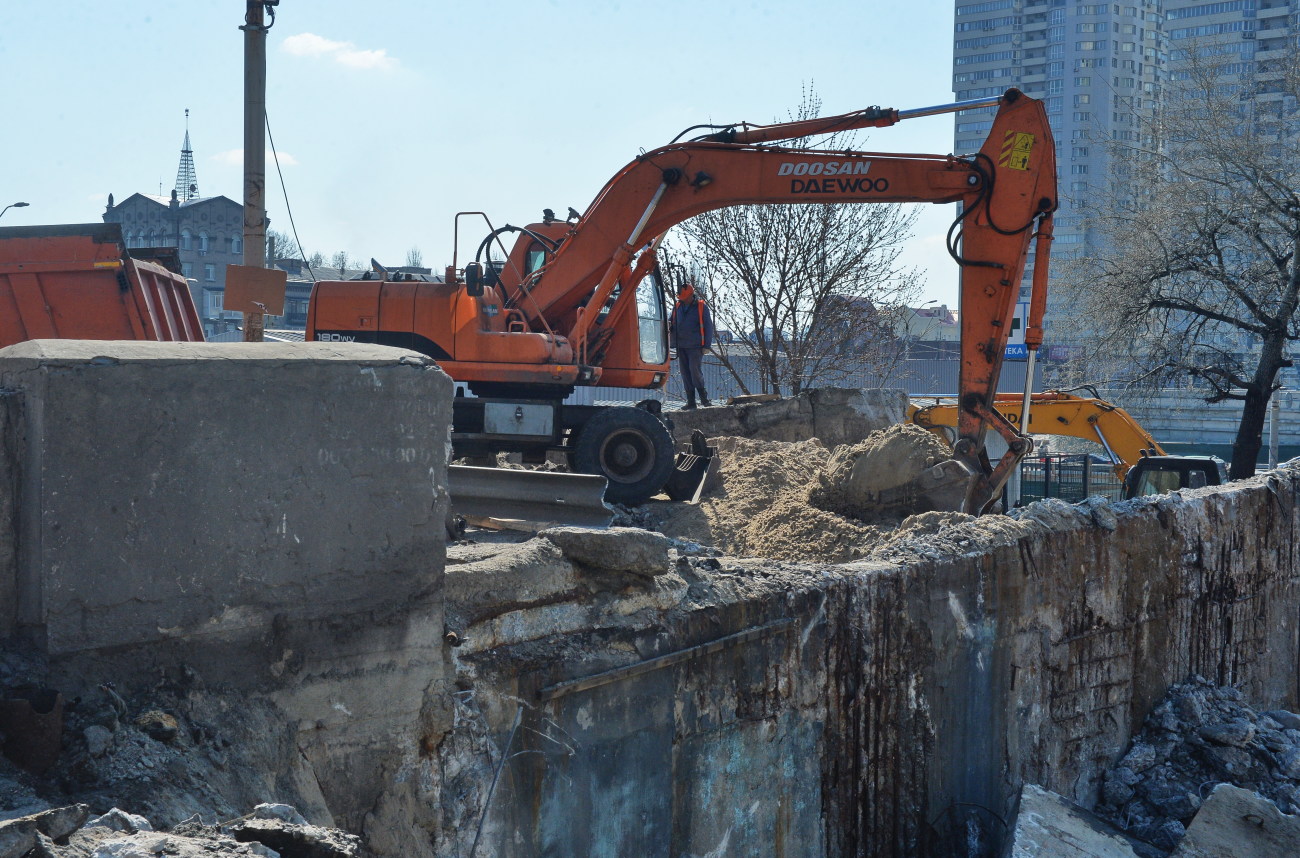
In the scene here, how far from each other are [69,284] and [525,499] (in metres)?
4.69

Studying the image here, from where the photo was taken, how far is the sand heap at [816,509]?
8586mm

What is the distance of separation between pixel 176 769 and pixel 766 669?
2.63 metres

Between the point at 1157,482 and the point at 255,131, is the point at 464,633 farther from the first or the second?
the point at 1157,482

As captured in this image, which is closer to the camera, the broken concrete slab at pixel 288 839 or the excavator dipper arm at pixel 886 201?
the broken concrete slab at pixel 288 839

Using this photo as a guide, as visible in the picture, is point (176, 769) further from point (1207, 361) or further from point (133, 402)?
point (1207, 361)

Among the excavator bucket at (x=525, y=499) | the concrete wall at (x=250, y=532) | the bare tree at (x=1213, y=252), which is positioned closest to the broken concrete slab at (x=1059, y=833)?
the excavator bucket at (x=525, y=499)

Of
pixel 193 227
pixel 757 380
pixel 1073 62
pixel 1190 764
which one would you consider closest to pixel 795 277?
pixel 757 380

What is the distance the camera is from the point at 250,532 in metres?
3.36

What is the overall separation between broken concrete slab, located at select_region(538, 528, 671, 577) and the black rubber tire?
19.0 feet

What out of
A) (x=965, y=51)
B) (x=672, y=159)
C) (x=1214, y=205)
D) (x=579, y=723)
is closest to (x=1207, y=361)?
(x=1214, y=205)

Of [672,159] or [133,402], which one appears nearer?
[133,402]

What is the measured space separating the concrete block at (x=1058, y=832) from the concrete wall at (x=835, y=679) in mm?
300

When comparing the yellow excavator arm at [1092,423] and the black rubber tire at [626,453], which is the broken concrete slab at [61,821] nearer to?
the black rubber tire at [626,453]

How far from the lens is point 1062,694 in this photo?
6.78 m
